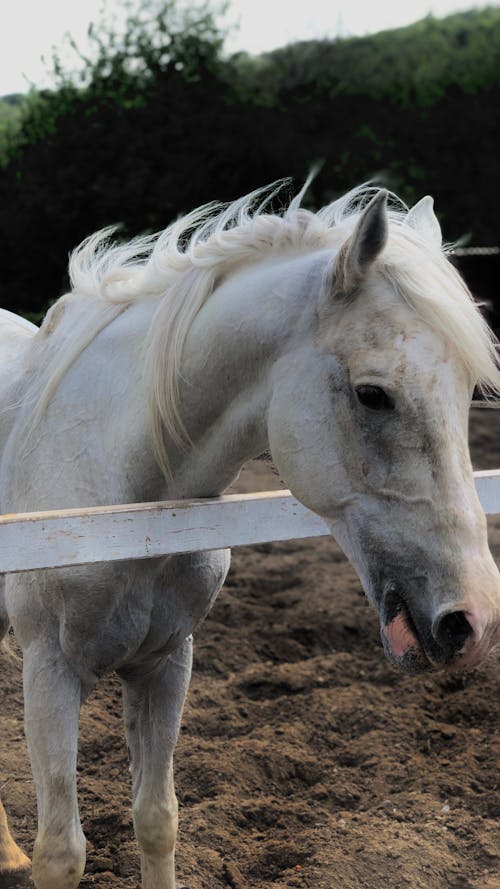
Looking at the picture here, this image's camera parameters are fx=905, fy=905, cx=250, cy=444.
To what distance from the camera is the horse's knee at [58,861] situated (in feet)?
7.38

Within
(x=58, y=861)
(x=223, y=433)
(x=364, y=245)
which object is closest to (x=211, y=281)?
(x=223, y=433)

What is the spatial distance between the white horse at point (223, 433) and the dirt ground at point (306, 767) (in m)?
0.49

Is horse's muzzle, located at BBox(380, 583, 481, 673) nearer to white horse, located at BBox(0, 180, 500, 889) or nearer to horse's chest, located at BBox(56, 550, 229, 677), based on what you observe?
white horse, located at BBox(0, 180, 500, 889)

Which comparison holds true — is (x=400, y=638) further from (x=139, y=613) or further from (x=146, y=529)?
(x=139, y=613)

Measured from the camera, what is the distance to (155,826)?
2.65m

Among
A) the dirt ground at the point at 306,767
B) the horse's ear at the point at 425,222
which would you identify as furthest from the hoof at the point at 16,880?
the horse's ear at the point at 425,222

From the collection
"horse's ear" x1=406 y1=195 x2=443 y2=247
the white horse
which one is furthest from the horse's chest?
"horse's ear" x1=406 y1=195 x2=443 y2=247

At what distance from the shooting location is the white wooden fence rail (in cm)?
194

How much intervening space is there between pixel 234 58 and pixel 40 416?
9.19 m

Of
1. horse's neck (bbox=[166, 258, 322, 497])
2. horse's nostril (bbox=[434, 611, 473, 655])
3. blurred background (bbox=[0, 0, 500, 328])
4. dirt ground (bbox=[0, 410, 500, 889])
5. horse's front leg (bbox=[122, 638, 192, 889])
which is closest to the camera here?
→ horse's nostril (bbox=[434, 611, 473, 655])

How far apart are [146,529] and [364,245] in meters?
0.80

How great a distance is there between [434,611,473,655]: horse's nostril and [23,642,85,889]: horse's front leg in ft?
3.30

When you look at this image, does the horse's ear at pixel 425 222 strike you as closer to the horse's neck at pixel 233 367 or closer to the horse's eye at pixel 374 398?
the horse's neck at pixel 233 367

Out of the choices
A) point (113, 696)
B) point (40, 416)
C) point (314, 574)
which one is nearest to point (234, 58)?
point (314, 574)
